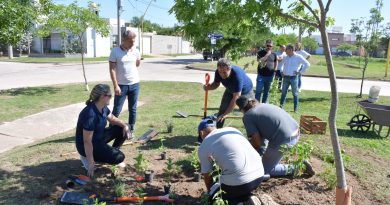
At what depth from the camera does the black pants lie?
383 centimetres

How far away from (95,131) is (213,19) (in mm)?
1956

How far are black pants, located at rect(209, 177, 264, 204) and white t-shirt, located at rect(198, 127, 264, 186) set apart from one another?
0.16ft

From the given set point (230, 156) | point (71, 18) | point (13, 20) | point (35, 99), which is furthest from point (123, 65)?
point (71, 18)

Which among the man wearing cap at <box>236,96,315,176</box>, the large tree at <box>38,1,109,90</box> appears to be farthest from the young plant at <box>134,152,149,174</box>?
the large tree at <box>38,1,109,90</box>

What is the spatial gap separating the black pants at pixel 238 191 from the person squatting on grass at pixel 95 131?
1522 mm

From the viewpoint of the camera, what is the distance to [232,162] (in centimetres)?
369

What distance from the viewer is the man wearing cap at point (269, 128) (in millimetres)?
4598

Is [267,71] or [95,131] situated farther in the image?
[267,71]

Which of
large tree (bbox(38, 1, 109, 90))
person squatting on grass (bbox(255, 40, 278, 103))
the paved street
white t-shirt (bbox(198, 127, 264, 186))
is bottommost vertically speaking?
the paved street

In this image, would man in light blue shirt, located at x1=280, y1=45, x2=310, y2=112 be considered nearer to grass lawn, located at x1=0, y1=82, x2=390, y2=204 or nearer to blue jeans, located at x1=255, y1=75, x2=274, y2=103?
blue jeans, located at x1=255, y1=75, x2=274, y2=103

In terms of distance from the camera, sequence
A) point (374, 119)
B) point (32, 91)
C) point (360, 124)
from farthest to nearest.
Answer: point (32, 91) < point (360, 124) < point (374, 119)

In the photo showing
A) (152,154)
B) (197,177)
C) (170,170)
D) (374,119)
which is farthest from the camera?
(374,119)

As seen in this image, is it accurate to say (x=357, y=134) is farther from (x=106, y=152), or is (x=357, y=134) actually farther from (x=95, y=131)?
(x=95, y=131)

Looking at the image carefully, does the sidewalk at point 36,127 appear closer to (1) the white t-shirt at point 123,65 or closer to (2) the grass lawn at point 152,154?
(2) the grass lawn at point 152,154
